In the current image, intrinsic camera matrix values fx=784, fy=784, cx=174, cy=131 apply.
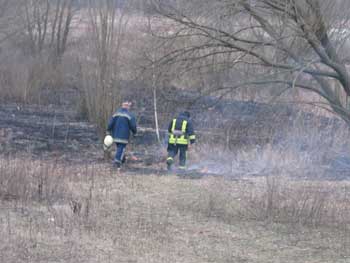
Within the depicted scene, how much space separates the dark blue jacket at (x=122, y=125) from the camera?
55.6ft

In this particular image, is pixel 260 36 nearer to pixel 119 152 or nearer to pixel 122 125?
pixel 122 125

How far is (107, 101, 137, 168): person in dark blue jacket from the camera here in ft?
55.6

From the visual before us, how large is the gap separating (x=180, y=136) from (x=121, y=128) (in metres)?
1.30

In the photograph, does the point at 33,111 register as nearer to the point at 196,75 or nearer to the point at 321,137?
the point at 321,137

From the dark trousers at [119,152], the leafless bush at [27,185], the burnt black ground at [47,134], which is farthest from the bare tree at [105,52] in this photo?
the leafless bush at [27,185]

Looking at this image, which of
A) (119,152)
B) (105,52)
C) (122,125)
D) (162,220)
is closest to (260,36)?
(162,220)

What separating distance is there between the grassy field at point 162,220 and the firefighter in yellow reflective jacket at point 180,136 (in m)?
2.08

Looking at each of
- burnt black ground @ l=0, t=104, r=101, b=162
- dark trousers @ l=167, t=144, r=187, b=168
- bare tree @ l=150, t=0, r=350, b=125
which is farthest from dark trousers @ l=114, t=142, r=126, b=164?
bare tree @ l=150, t=0, r=350, b=125

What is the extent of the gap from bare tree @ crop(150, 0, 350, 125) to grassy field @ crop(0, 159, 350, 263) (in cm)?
204

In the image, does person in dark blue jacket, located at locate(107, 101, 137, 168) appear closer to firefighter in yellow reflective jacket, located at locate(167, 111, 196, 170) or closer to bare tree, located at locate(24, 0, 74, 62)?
firefighter in yellow reflective jacket, located at locate(167, 111, 196, 170)

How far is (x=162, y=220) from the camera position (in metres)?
11.2

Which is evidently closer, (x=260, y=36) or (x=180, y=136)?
(x=260, y=36)

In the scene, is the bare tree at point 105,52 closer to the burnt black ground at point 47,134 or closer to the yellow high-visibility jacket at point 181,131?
the burnt black ground at point 47,134

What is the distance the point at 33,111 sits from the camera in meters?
28.6
